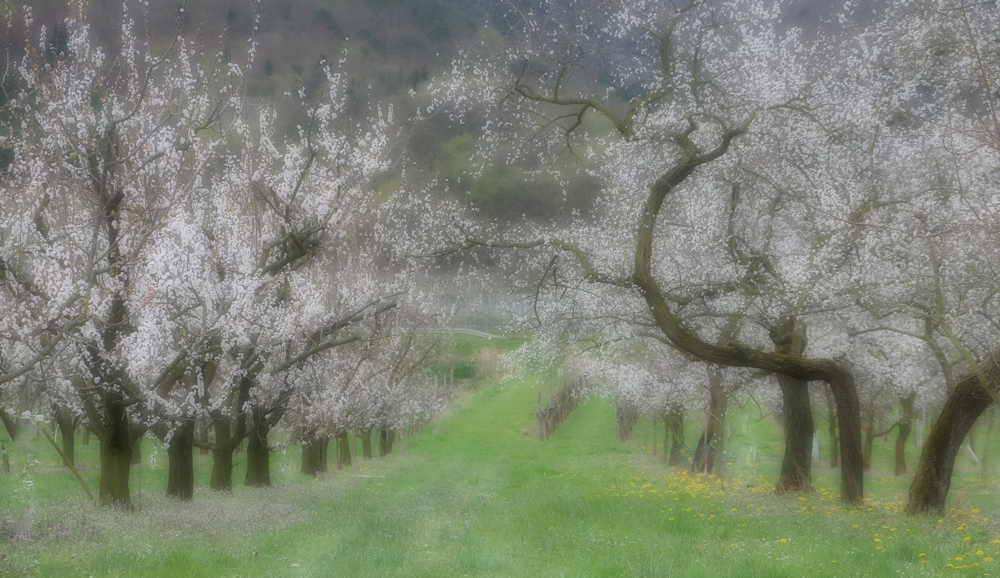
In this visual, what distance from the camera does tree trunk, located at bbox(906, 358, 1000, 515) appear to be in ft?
43.0

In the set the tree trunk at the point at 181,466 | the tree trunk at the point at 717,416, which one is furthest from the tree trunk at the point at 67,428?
the tree trunk at the point at 717,416

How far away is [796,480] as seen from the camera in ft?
59.2

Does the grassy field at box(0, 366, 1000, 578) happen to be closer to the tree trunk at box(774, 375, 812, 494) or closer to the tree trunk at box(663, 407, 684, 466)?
the tree trunk at box(774, 375, 812, 494)

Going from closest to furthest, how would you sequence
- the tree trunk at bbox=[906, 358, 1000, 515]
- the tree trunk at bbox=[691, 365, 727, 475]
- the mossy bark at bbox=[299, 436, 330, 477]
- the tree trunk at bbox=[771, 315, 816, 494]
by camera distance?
the tree trunk at bbox=[906, 358, 1000, 515] < the tree trunk at bbox=[771, 315, 816, 494] < the tree trunk at bbox=[691, 365, 727, 475] < the mossy bark at bbox=[299, 436, 330, 477]

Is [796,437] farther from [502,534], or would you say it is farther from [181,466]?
[181,466]

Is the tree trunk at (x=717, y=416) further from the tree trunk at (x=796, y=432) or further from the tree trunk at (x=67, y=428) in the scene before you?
A: the tree trunk at (x=67, y=428)

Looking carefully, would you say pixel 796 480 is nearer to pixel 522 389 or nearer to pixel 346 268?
pixel 346 268

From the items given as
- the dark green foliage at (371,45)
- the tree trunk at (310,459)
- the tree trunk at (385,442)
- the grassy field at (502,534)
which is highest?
the dark green foliage at (371,45)

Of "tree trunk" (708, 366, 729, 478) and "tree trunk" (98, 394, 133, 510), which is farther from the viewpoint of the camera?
"tree trunk" (708, 366, 729, 478)

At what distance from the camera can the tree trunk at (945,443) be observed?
13094 mm

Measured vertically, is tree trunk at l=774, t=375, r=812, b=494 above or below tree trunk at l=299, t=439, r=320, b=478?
above

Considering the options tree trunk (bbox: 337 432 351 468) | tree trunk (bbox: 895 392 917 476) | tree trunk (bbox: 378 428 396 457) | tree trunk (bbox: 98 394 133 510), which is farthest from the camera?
tree trunk (bbox: 378 428 396 457)

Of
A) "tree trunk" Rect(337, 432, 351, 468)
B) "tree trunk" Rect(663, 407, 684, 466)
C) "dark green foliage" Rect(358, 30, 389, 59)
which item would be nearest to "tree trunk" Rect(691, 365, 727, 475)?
"tree trunk" Rect(663, 407, 684, 466)

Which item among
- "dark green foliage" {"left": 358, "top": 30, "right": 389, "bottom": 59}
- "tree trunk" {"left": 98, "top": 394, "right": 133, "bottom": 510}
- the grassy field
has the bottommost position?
the grassy field
